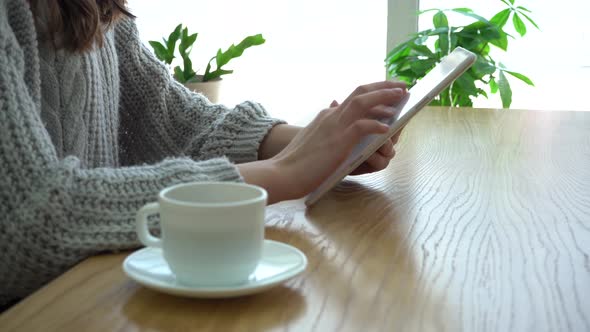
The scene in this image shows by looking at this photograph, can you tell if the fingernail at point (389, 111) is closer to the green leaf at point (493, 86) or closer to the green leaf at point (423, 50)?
the green leaf at point (423, 50)

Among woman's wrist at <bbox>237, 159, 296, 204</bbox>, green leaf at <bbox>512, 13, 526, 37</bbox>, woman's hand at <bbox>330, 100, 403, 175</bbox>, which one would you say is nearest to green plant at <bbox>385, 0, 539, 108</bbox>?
green leaf at <bbox>512, 13, 526, 37</bbox>

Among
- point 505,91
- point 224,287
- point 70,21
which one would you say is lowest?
point 505,91

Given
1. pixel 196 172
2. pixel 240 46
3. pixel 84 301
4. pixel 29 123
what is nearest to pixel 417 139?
pixel 196 172

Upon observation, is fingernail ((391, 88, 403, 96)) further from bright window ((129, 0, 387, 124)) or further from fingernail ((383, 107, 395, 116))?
bright window ((129, 0, 387, 124))

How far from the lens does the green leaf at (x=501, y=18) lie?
2.61 meters

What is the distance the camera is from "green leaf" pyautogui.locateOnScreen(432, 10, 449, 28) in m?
2.57

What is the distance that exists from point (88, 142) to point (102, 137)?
0.03m

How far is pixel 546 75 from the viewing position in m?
2.89

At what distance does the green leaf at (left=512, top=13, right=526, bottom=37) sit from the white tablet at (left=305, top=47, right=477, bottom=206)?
1862mm

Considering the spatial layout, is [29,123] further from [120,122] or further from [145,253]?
[120,122]

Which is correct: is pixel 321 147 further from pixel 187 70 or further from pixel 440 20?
pixel 440 20

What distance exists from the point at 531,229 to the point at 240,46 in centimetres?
157

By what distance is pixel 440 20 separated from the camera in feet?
8.45

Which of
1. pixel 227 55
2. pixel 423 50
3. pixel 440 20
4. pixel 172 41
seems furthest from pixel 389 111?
pixel 440 20
